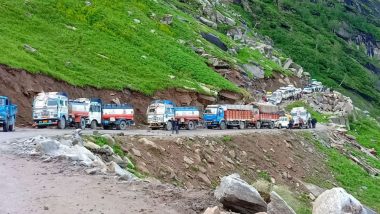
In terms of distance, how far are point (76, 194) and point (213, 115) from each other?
3757 centimetres

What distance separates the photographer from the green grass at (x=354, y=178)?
118 ft

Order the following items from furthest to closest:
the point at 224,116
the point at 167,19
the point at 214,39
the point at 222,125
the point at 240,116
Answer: the point at 214,39, the point at 167,19, the point at 240,116, the point at 224,116, the point at 222,125

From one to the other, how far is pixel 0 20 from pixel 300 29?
361ft

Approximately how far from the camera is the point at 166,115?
4347 cm

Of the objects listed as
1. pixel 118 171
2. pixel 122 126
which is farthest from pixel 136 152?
pixel 122 126

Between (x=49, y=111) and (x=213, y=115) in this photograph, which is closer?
(x=49, y=111)

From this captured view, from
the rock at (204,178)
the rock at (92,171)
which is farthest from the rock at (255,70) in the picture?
the rock at (92,171)

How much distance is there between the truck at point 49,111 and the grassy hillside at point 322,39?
92793 mm

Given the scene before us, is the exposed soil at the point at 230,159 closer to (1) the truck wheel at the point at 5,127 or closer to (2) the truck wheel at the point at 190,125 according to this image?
(2) the truck wheel at the point at 190,125

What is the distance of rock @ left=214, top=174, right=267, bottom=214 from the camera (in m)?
13.9

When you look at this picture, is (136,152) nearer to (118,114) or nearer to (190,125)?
(118,114)

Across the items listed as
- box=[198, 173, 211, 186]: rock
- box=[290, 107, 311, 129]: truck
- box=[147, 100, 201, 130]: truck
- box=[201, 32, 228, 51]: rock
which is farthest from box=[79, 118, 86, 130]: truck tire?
box=[201, 32, 228, 51]: rock

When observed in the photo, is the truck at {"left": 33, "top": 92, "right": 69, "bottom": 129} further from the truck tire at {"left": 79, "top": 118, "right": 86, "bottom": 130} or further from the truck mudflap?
the truck tire at {"left": 79, "top": 118, "right": 86, "bottom": 130}

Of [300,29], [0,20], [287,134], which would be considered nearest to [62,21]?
[0,20]
